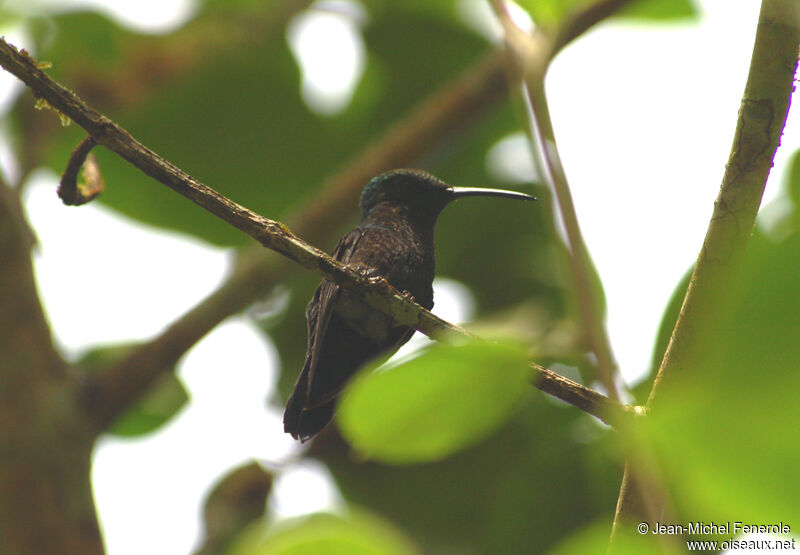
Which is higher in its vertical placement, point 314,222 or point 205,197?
point 314,222

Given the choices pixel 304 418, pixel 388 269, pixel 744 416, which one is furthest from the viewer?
pixel 388 269

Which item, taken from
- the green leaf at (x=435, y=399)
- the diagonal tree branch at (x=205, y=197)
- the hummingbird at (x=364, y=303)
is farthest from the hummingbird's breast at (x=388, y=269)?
the green leaf at (x=435, y=399)

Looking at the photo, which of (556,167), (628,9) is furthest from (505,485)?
(556,167)

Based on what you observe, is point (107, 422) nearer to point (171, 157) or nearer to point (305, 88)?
point (171, 157)

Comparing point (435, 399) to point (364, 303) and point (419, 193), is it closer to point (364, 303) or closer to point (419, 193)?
point (364, 303)

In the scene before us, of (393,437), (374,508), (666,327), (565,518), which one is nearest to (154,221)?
(374,508)

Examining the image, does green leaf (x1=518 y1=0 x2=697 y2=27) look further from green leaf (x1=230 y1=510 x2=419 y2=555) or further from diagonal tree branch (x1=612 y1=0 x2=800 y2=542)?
green leaf (x1=230 y1=510 x2=419 y2=555)

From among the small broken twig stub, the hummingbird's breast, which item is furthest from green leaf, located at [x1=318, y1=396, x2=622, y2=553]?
the small broken twig stub
